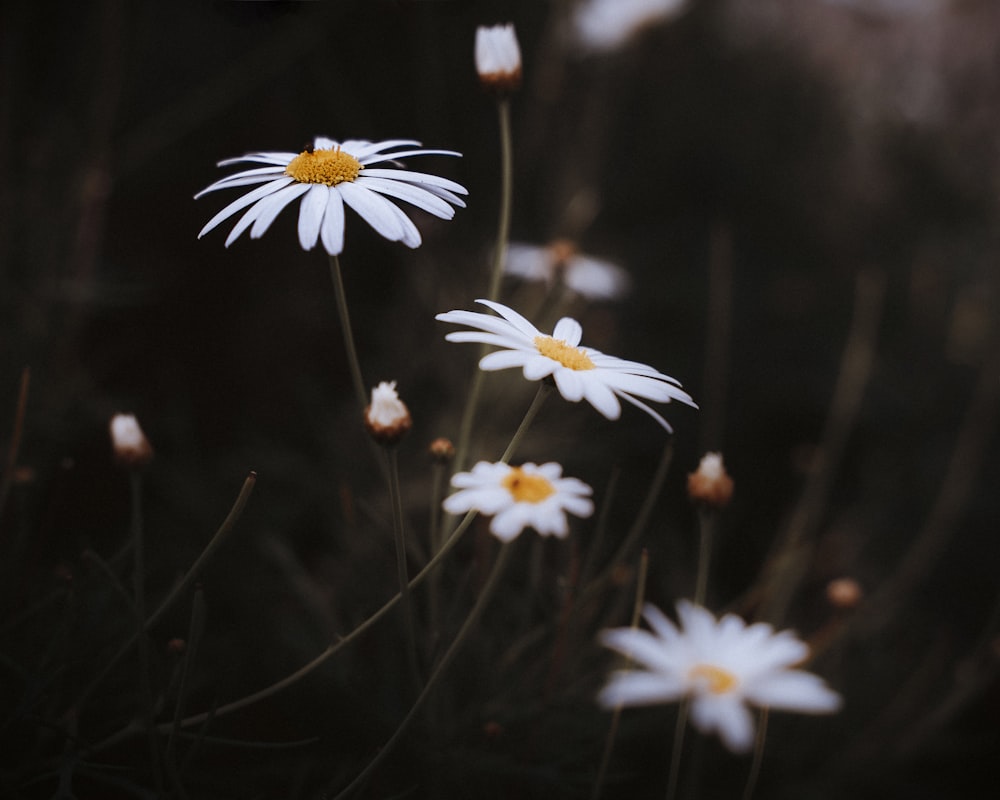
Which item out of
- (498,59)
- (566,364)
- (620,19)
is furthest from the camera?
(620,19)

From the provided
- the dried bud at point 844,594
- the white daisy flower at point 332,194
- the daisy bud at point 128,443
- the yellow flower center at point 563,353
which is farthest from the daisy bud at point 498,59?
the dried bud at point 844,594

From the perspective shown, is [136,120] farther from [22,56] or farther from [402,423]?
[402,423]

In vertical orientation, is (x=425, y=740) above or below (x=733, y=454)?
below

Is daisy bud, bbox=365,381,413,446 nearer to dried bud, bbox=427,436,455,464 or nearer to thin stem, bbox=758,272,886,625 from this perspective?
dried bud, bbox=427,436,455,464

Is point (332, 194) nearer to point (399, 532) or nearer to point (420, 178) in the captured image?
point (420, 178)

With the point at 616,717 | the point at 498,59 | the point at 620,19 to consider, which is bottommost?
the point at 616,717

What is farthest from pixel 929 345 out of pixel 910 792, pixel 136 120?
pixel 136 120

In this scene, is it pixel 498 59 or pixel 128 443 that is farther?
pixel 498 59

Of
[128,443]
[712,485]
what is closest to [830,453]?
[712,485]
